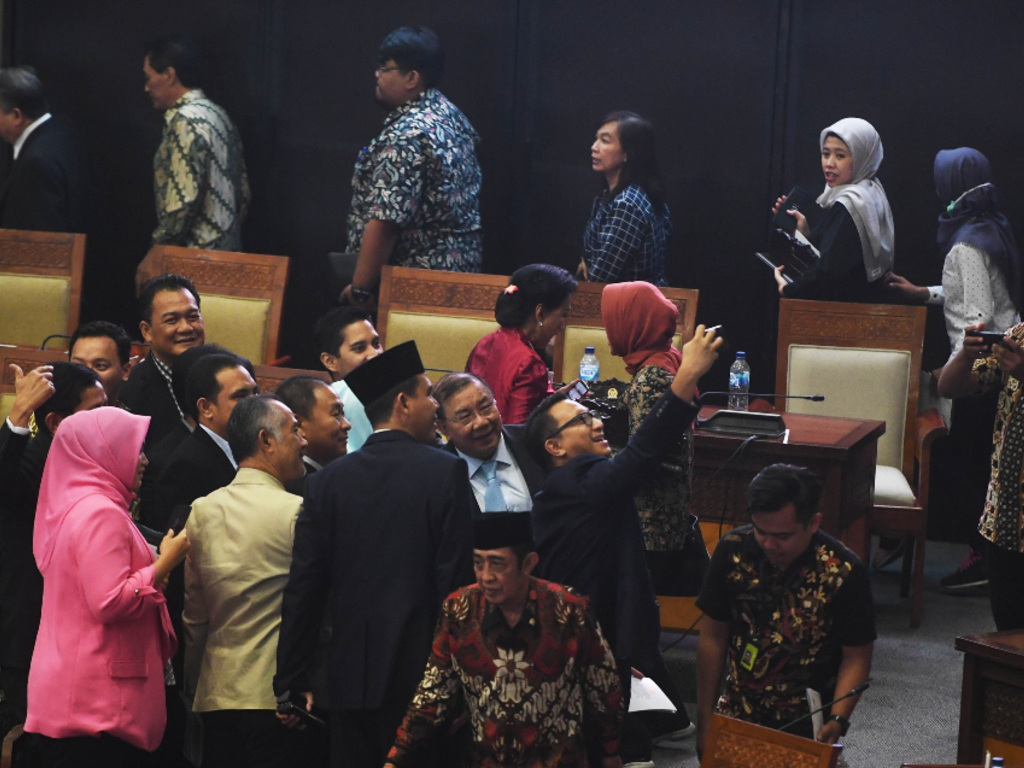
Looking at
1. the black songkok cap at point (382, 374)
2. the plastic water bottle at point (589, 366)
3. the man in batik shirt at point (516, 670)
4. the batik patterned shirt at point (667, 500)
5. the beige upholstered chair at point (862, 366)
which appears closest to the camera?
the man in batik shirt at point (516, 670)

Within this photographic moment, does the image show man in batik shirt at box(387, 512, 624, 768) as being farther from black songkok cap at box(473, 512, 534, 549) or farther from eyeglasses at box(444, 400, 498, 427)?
eyeglasses at box(444, 400, 498, 427)

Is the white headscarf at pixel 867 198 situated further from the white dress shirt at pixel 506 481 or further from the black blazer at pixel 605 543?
the black blazer at pixel 605 543

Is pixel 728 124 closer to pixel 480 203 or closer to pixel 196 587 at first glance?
pixel 480 203

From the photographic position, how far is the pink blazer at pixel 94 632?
2656 mm

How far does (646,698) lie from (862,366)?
95.9 inches

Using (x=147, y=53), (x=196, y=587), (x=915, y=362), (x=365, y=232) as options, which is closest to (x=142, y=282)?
(x=365, y=232)

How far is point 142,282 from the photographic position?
207 inches

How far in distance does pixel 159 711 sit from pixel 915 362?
11.1 feet

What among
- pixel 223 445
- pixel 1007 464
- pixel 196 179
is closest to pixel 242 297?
pixel 196 179

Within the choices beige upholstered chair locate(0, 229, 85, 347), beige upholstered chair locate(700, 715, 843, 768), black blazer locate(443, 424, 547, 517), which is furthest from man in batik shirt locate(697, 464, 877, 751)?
beige upholstered chair locate(0, 229, 85, 347)

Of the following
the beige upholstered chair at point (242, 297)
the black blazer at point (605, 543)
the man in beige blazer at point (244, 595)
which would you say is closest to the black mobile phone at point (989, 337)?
the black blazer at point (605, 543)

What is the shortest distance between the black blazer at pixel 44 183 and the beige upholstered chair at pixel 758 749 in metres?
4.36

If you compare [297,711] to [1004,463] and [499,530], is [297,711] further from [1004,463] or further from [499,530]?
[1004,463]

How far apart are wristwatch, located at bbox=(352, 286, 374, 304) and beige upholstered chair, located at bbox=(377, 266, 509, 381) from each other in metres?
0.22
